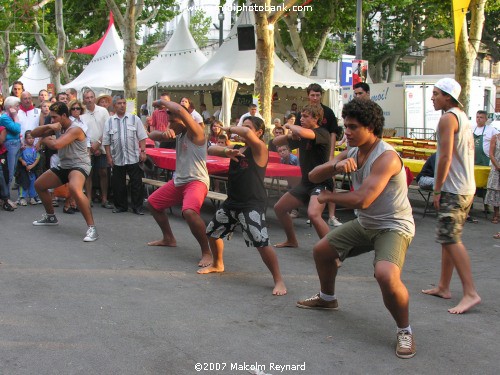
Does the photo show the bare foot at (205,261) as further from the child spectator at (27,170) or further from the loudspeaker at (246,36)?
the loudspeaker at (246,36)

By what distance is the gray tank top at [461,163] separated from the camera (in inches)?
217

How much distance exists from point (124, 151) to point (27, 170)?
6.59 ft

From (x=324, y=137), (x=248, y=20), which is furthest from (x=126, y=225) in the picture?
(x=248, y=20)

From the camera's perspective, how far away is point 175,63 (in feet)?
85.8

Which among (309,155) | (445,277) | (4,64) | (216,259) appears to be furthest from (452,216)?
(4,64)

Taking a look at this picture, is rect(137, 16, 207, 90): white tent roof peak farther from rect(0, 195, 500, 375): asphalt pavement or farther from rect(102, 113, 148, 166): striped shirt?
rect(0, 195, 500, 375): asphalt pavement

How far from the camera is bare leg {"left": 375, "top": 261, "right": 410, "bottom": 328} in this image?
4.34m

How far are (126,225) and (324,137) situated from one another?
11.7 ft

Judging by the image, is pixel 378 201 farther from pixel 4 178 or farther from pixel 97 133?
pixel 4 178

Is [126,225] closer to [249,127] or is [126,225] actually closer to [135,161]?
[135,161]

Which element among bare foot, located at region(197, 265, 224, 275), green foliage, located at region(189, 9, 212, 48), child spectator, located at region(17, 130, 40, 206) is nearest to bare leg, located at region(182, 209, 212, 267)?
bare foot, located at region(197, 265, 224, 275)

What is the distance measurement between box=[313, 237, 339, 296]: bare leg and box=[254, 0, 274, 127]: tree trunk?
36.0ft

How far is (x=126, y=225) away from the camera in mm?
9383

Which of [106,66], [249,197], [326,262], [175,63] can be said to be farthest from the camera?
[106,66]
